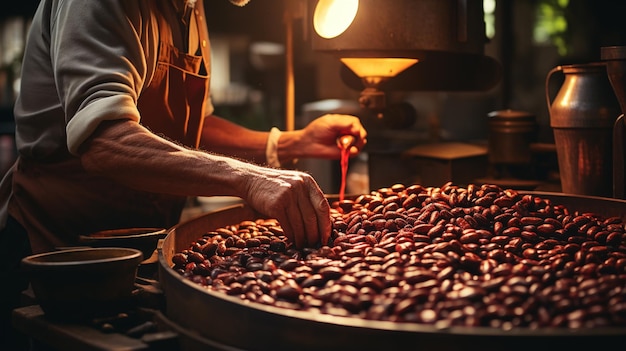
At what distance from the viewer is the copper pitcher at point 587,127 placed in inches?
106

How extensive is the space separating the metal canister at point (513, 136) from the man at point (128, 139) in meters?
0.75

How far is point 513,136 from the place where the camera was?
3275mm

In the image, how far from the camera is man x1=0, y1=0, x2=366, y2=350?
2.02 meters

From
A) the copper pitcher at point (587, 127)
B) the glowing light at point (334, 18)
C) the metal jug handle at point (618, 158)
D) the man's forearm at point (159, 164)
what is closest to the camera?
the man's forearm at point (159, 164)

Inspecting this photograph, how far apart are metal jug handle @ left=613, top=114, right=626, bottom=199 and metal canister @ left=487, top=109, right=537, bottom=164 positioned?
700 millimetres

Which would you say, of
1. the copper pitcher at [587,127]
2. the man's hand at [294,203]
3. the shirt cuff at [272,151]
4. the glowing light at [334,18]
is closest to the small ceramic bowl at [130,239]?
the man's hand at [294,203]

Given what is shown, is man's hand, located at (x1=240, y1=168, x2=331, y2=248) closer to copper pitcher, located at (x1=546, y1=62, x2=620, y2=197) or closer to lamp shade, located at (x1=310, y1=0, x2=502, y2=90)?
lamp shade, located at (x1=310, y1=0, x2=502, y2=90)

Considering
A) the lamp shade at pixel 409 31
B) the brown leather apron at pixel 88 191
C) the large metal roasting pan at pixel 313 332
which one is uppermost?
the lamp shade at pixel 409 31

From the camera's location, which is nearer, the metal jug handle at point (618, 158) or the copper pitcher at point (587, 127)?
the metal jug handle at point (618, 158)

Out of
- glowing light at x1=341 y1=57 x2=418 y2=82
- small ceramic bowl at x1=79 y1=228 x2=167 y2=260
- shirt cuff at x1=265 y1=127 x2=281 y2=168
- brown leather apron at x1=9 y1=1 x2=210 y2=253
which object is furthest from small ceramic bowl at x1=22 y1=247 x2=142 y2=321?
shirt cuff at x1=265 y1=127 x2=281 y2=168

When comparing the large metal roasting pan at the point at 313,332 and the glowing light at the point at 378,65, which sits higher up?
the glowing light at the point at 378,65

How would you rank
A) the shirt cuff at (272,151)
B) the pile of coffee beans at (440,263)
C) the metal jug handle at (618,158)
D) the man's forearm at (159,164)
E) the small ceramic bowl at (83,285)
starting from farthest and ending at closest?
the shirt cuff at (272,151) → the metal jug handle at (618,158) → the man's forearm at (159,164) → the small ceramic bowl at (83,285) → the pile of coffee beans at (440,263)

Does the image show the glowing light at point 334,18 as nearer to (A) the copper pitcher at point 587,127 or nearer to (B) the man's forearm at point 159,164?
(B) the man's forearm at point 159,164

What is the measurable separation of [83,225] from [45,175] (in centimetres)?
23
